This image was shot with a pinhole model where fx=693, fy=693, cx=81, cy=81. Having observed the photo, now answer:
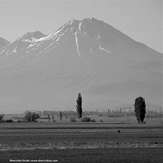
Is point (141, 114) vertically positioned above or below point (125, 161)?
above

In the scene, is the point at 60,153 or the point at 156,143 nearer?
the point at 60,153

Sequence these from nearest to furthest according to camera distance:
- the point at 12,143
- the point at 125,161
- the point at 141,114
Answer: the point at 125,161 < the point at 12,143 < the point at 141,114

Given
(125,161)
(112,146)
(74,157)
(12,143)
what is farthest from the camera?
(12,143)

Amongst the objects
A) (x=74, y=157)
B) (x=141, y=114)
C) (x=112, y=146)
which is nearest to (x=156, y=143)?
(x=112, y=146)

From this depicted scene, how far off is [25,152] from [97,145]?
807 cm

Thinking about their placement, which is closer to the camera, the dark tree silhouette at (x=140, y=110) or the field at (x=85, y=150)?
the field at (x=85, y=150)

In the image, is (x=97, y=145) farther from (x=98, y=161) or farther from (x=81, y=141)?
(x=98, y=161)

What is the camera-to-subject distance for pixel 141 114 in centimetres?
11244

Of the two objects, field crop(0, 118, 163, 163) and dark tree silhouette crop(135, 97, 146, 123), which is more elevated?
dark tree silhouette crop(135, 97, 146, 123)

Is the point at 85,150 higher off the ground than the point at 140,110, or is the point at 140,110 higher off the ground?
the point at 140,110

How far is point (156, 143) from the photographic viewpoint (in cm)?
5606

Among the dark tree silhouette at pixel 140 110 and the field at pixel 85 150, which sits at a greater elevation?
the dark tree silhouette at pixel 140 110

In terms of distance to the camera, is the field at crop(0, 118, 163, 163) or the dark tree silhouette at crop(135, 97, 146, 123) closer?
the field at crop(0, 118, 163, 163)

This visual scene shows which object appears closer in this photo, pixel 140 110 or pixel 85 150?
pixel 85 150
